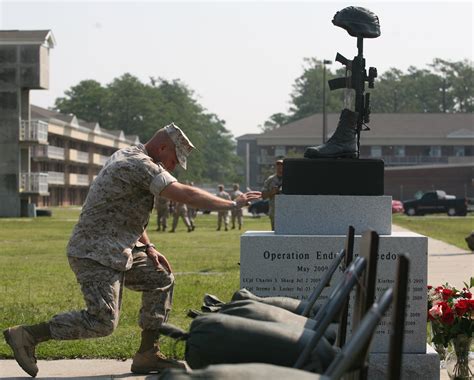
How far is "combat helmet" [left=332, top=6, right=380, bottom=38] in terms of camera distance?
8.88m

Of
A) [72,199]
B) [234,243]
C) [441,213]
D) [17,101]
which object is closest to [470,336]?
[234,243]

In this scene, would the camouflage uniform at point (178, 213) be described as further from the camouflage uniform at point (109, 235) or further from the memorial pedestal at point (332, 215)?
the camouflage uniform at point (109, 235)

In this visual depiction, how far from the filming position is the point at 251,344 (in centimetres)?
444

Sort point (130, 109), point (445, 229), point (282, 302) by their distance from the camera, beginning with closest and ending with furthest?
point (282, 302) → point (445, 229) → point (130, 109)

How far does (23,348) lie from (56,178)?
8679 centimetres

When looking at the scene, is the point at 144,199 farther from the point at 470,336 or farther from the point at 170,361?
the point at 470,336

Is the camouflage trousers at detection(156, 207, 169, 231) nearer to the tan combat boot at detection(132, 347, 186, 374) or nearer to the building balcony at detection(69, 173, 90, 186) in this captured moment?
the tan combat boot at detection(132, 347, 186, 374)

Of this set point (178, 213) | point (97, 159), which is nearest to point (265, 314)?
point (178, 213)

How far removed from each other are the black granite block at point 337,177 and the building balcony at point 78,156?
91.0m

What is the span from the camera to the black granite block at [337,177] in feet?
27.7

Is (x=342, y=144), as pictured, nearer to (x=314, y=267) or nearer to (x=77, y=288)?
(x=314, y=267)

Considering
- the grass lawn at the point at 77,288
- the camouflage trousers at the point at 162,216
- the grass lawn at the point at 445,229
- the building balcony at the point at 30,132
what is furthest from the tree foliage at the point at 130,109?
the grass lawn at the point at 77,288

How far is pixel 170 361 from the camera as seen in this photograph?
8.16 m

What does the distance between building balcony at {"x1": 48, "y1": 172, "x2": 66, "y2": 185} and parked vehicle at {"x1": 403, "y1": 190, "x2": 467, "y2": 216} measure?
31247mm
